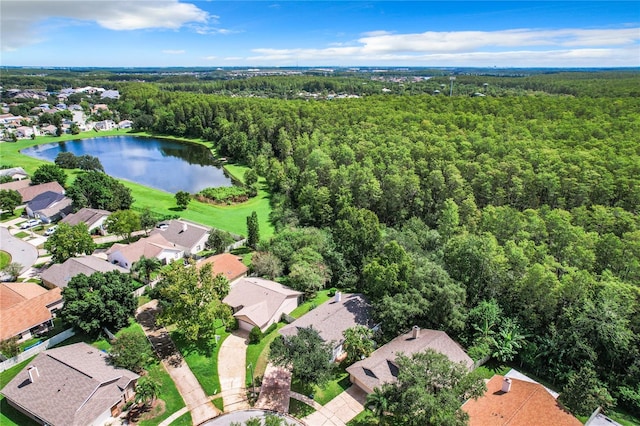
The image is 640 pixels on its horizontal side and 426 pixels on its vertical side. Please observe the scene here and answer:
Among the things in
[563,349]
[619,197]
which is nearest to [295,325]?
[563,349]

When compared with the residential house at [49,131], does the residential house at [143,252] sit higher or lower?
lower

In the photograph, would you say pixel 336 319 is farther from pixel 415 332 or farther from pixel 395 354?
pixel 415 332

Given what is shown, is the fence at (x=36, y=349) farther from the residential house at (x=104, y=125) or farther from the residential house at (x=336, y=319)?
the residential house at (x=104, y=125)

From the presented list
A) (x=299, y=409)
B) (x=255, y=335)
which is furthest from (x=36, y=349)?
(x=299, y=409)

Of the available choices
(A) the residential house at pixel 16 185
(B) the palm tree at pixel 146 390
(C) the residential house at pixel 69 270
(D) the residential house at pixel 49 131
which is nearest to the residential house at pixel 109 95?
(D) the residential house at pixel 49 131

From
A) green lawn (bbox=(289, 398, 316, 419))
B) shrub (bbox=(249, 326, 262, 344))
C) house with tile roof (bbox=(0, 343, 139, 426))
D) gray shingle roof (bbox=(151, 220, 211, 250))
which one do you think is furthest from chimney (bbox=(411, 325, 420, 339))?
gray shingle roof (bbox=(151, 220, 211, 250))
